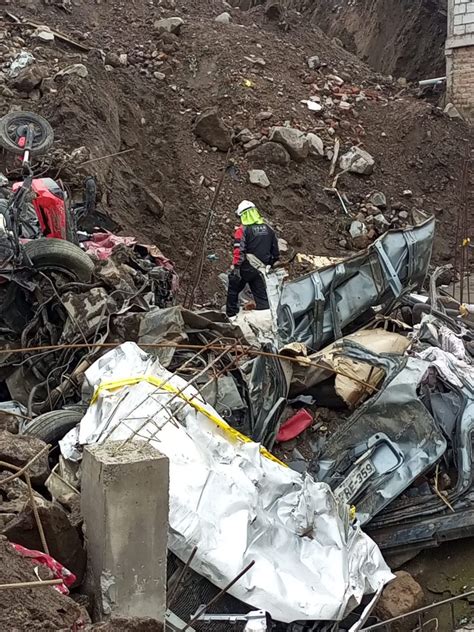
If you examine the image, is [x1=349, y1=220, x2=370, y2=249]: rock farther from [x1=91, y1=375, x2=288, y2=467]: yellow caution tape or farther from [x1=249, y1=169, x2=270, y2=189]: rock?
[x1=91, y1=375, x2=288, y2=467]: yellow caution tape

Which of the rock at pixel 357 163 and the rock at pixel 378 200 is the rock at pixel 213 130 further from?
the rock at pixel 378 200

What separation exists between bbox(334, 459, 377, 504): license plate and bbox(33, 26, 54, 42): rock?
38.5 feet

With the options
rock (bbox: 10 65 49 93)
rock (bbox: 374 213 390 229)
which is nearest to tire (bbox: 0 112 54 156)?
rock (bbox: 10 65 49 93)

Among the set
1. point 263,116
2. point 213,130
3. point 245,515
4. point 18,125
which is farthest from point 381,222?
point 245,515

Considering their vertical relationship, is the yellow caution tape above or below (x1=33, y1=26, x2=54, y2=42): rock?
above

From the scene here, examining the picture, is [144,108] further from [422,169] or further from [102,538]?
[102,538]

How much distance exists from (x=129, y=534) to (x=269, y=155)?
12180 mm

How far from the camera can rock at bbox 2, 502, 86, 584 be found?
10.9 ft

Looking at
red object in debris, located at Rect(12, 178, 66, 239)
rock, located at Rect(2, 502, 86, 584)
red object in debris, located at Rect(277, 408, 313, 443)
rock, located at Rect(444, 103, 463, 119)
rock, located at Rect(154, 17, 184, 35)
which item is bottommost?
rock, located at Rect(444, 103, 463, 119)

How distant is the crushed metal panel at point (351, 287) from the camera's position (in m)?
6.99

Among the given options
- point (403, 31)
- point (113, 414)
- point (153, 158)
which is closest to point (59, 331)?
point (113, 414)

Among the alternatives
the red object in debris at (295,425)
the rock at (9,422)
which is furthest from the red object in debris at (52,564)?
the red object in debris at (295,425)

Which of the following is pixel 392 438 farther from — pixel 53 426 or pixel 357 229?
pixel 357 229

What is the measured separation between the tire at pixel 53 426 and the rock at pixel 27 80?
8949 millimetres
